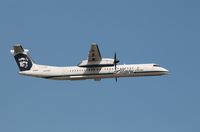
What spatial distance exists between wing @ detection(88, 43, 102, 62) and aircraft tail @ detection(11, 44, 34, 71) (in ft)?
36.6

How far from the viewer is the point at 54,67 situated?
238ft

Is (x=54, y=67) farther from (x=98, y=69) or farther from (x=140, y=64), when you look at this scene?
(x=140, y=64)

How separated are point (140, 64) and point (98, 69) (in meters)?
6.99

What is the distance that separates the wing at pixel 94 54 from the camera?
219 ft

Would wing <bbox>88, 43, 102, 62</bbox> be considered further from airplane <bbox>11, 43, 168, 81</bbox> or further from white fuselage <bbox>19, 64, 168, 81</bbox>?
white fuselage <bbox>19, 64, 168, 81</bbox>

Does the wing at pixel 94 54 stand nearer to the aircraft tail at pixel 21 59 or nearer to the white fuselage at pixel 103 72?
the white fuselage at pixel 103 72

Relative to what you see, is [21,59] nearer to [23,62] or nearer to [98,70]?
[23,62]

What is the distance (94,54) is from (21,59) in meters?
13.4

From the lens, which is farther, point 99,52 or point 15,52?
→ point 15,52

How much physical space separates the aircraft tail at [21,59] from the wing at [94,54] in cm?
1116

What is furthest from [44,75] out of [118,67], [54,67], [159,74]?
[159,74]

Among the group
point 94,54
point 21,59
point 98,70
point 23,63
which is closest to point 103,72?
point 98,70

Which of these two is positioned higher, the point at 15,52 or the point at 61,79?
the point at 15,52

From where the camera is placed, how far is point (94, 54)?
68812 mm
